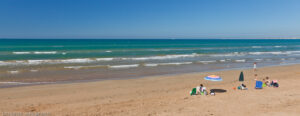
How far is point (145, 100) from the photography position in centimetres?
1002

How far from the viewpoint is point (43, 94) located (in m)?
10.9

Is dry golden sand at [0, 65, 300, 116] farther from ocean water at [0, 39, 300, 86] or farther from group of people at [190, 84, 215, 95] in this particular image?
ocean water at [0, 39, 300, 86]

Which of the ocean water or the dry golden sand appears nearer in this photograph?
the dry golden sand

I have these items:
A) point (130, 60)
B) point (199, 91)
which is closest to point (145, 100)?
point (199, 91)

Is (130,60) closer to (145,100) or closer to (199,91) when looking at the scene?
(199,91)

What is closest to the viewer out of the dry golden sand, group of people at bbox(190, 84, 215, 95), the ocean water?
the dry golden sand

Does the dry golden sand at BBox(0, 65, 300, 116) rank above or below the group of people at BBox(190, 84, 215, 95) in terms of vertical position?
below

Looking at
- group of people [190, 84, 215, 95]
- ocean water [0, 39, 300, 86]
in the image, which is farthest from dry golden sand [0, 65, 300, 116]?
ocean water [0, 39, 300, 86]

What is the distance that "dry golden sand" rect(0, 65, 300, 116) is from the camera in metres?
8.33

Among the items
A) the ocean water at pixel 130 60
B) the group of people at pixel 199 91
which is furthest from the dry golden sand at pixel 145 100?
the ocean water at pixel 130 60

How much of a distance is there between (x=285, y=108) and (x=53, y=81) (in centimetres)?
1361

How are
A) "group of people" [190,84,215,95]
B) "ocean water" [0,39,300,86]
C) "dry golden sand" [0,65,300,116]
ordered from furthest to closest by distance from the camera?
"ocean water" [0,39,300,86] → "group of people" [190,84,215,95] → "dry golden sand" [0,65,300,116]

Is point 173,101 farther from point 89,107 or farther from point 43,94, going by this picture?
point 43,94

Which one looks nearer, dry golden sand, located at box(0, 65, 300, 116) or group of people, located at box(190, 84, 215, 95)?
dry golden sand, located at box(0, 65, 300, 116)
